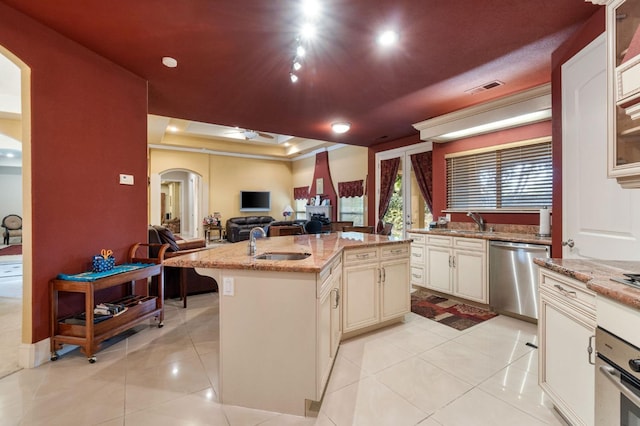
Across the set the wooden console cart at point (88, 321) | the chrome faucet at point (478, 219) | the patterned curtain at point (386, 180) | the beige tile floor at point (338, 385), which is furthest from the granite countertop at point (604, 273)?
the patterned curtain at point (386, 180)

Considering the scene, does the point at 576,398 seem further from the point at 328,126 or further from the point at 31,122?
the point at 328,126

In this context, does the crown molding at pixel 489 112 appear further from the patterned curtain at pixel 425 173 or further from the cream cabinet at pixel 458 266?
the cream cabinet at pixel 458 266

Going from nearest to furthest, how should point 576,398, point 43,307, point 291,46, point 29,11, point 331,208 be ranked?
point 576,398 < point 29,11 < point 43,307 < point 291,46 < point 331,208

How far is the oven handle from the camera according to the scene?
3.44ft

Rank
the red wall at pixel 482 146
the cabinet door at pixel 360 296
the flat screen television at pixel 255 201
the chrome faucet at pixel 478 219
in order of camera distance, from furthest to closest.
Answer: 1. the flat screen television at pixel 255 201
2. the chrome faucet at pixel 478 219
3. the red wall at pixel 482 146
4. the cabinet door at pixel 360 296

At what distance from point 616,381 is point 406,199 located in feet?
15.4

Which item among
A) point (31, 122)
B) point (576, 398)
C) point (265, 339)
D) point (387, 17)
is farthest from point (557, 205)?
point (31, 122)

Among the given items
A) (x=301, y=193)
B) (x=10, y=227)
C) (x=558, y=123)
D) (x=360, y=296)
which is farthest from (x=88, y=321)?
(x=10, y=227)

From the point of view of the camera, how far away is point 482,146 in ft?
13.8

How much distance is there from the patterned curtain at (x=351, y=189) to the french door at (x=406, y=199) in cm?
165

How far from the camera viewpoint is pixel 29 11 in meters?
2.11

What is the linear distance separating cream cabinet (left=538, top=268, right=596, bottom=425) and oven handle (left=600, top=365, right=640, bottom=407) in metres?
0.14

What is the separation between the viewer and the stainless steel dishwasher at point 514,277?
3.10 meters

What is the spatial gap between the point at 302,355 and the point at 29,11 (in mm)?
3190
